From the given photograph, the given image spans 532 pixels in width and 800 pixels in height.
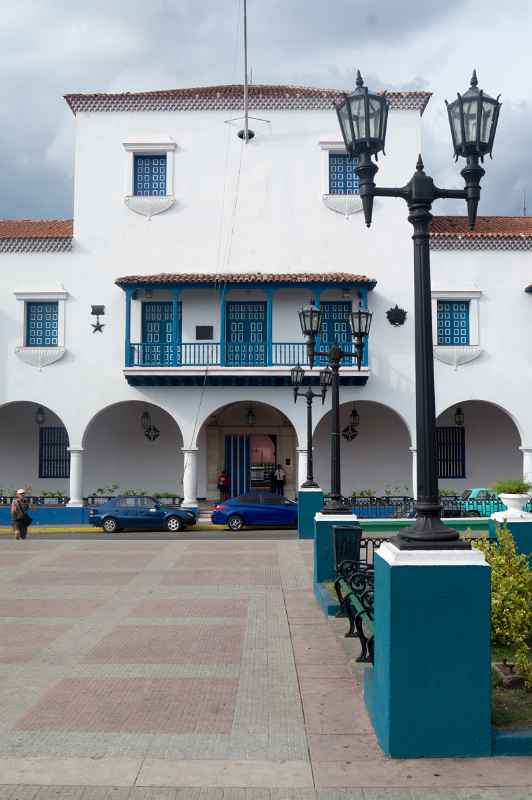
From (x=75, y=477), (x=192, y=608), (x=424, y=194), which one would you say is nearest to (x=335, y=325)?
(x=75, y=477)

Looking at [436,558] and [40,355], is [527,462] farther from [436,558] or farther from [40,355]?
[436,558]

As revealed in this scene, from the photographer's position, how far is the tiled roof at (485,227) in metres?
24.3

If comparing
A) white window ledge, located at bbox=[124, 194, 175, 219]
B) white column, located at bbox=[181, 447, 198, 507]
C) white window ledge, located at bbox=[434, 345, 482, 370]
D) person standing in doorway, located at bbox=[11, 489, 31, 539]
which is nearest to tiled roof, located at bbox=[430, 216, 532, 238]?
white window ledge, located at bbox=[434, 345, 482, 370]

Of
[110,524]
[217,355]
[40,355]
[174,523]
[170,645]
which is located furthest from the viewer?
[40,355]

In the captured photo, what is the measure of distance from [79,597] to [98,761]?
20.7 feet

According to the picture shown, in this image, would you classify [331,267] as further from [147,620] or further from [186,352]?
[147,620]

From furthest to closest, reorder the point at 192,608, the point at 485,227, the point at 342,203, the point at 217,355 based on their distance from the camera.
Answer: the point at 485,227 < the point at 342,203 < the point at 217,355 < the point at 192,608

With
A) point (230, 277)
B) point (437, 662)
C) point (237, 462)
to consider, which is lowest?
point (437, 662)

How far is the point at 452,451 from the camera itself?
25750mm

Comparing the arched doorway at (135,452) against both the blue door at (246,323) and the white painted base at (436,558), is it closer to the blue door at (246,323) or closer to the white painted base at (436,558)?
the blue door at (246,323)

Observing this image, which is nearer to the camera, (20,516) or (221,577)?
(221,577)

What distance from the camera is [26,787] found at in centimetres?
462

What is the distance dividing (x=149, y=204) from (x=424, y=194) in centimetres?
1999

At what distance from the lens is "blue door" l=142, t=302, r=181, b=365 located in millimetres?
23688
